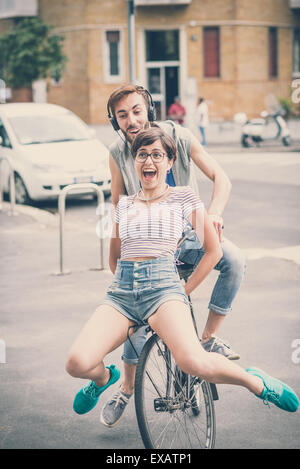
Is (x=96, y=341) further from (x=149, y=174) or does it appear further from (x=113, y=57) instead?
(x=113, y=57)

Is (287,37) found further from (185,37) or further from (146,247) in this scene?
(146,247)

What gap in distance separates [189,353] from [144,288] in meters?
0.42

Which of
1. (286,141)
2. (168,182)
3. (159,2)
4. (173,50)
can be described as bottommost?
(286,141)

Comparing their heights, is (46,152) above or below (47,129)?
below

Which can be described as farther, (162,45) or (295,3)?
(295,3)

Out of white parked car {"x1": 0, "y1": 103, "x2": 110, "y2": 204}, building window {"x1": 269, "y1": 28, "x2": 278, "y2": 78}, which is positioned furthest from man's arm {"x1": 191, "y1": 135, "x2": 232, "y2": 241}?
building window {"x1": 269, "y1": 28, "x2": 278, "y2": 78}

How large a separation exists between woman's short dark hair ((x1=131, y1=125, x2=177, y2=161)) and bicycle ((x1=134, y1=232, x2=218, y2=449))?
90cm

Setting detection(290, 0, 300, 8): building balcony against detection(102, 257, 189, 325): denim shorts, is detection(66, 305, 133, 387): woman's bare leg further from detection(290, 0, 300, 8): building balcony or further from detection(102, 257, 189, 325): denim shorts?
detection(290, 0, 300, 8): building balcony

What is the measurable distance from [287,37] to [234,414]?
35663 millimetres

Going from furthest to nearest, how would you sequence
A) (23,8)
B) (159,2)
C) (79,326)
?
1. (23,8)
2. (159,2)
3. (79,326)

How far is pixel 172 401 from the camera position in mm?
4102

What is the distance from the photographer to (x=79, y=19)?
36.1 metres

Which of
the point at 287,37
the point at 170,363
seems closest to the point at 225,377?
the point at 170,363

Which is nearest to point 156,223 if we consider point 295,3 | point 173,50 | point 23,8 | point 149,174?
point 149,174
